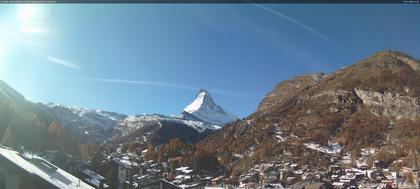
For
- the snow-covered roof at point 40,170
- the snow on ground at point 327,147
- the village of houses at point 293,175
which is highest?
the snow on ground at point 327,147

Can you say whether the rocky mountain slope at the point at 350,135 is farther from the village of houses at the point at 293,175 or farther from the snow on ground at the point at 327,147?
the village of houses at the point at 293,175

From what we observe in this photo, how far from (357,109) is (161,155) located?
7762 cm

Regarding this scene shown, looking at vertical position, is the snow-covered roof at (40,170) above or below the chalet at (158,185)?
above

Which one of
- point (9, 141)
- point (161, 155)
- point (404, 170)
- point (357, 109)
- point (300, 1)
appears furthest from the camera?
point (357, 109)

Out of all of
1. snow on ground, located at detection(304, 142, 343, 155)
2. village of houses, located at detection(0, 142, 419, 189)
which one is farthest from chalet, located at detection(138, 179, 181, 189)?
snow on ground, located at detection(304, 142, 343, 155)

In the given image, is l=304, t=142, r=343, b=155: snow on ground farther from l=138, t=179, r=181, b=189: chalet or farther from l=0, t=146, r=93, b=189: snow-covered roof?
l=0, t=146, r=93, b=189: snow-covered roof

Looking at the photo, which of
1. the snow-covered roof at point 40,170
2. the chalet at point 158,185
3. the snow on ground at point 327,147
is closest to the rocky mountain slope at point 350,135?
the snow on ground at point 327,147

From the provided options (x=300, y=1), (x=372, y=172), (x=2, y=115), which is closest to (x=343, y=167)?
(x=372, y=172)

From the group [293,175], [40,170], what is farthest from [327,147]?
[40,170]

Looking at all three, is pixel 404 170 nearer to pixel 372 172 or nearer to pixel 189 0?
pixel 372 172

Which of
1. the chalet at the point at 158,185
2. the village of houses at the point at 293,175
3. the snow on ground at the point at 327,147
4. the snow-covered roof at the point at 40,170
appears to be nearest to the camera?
the snow-covered roof at the point at 40,170

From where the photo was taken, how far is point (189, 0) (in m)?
5.59

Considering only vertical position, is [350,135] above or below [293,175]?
above

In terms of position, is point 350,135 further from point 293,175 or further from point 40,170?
point 40,170
